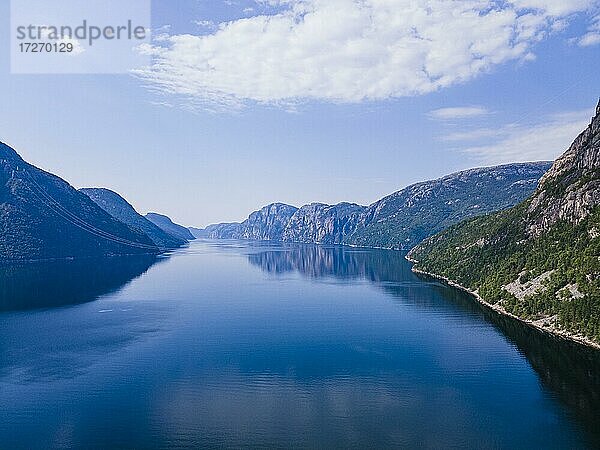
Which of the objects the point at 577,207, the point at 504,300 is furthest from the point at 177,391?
the point at 577,207

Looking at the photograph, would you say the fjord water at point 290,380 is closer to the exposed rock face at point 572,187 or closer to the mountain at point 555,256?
the mountain at point 555,256

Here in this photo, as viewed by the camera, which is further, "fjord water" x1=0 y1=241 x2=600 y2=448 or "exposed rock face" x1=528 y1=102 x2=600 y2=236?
"exposed rock face" x1=528 y1=102 x2=600 y2=236

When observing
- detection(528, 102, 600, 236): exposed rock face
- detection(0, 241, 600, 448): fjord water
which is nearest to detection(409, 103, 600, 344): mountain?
detection(528, 102, 600, 236): exposed rock face

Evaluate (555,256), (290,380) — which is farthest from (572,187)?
(290,380)

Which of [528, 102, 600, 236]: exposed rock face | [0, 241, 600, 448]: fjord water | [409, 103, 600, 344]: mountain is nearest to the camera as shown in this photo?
[0, 241, 600, 448]: fjord water

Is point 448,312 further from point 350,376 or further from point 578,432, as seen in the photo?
point 578,432

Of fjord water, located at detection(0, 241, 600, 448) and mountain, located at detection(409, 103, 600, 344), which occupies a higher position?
mountain, located at detection(409, 103, 600, 344)

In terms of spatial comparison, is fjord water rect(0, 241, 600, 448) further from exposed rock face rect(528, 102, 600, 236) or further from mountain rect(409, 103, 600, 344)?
exposed rock face rect(528, 102, 600, 236)
